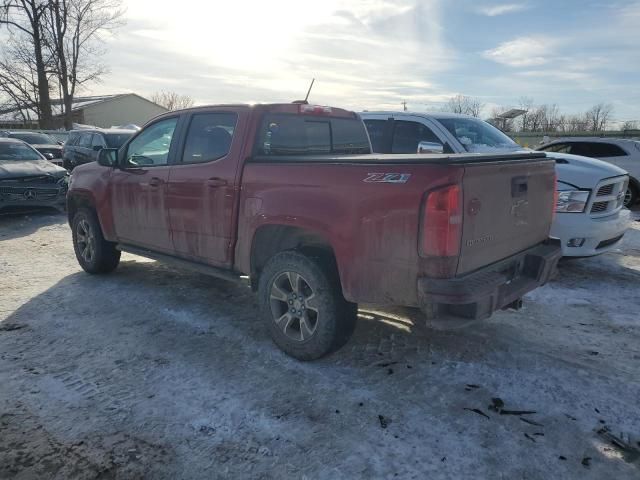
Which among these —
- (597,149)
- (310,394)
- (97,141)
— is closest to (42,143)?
(97,141)

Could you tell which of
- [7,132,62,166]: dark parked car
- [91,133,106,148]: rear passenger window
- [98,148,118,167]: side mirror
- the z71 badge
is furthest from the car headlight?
[7,132,62,166]: dark parked car

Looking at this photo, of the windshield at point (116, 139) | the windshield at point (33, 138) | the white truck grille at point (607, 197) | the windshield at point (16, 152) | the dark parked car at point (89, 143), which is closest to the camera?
the white truck grille at point (607, 197)

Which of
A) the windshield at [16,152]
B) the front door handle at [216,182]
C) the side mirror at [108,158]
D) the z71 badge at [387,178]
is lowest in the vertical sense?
the windshield at [16,152]

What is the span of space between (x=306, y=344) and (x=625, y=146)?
11043 millimetres

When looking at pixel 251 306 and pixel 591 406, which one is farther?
pixel 251 306

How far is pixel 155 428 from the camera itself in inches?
113

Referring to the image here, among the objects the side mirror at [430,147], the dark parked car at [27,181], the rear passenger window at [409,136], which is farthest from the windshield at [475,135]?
the dark parked car at [27,181]

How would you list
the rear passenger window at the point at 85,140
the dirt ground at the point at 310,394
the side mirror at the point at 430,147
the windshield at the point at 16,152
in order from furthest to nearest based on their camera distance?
the rear passenger window at the point at 85,140 → the windshield at the point at 16,152 → the side mirror at the point at 430,147 → the dirt ground at the point at 310,394

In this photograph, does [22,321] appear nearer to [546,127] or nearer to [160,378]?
[160,378]

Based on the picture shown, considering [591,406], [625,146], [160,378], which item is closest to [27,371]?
[160,378]

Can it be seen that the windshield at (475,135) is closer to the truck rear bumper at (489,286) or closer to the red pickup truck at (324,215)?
the red pickup truck at (324,215)

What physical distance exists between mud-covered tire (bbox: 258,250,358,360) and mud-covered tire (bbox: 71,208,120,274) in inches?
115

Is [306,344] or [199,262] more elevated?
[199,262]

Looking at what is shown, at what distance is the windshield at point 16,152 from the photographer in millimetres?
10562
